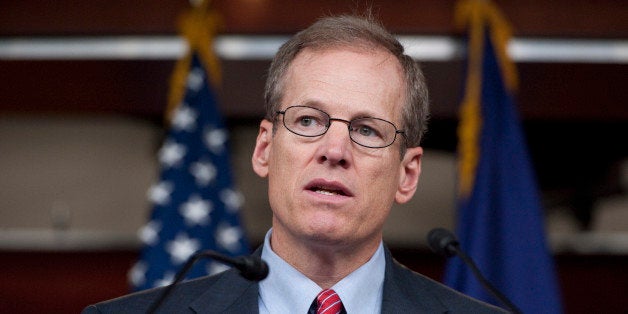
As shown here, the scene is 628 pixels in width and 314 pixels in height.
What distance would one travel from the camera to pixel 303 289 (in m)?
1.72

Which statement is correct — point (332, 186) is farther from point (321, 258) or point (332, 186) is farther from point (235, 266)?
point (235, 266)

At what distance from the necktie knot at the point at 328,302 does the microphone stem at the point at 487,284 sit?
0.82ft

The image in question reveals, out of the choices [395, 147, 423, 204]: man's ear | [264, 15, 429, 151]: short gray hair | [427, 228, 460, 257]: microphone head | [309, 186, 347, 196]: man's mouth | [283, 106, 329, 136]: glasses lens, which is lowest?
[427, 228, 460, 257]: microphone head

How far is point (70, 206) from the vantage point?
24.3 feet

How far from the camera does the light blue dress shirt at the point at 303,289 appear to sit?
1.72 m

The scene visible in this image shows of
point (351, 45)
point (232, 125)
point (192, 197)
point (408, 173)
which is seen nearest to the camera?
point (351, 45)

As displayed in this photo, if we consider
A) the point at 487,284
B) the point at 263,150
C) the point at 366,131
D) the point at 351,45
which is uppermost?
the point at 351,45

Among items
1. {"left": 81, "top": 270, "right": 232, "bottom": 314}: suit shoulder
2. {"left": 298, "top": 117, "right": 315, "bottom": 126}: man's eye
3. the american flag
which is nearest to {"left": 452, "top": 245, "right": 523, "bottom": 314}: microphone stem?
{"left": 298, "top": 117, "right": 315, "bottom": 126}: man's eye

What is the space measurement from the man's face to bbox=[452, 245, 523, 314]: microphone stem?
7.7 inches

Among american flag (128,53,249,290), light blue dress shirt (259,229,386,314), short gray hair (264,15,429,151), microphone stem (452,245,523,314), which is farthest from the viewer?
american flag (128,53,249,290)

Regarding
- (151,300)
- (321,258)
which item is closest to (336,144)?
(321,258)

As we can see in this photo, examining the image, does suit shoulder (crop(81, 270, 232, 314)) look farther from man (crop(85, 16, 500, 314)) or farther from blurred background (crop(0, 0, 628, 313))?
blurred background (crop(0, 0, 628, 313))

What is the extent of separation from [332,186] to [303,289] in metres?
0.21

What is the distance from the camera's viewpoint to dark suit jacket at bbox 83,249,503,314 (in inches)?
66.7
